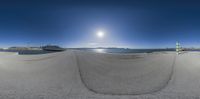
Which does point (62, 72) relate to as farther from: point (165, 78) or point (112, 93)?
point (165, 78)

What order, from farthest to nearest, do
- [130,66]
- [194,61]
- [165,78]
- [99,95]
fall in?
[194,61], [130,66], [165,78], [99,95]

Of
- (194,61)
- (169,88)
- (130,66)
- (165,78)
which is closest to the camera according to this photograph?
(169,88)

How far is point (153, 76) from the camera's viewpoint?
15.2 feet

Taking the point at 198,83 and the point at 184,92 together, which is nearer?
the point at 184,92

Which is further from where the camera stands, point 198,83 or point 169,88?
point 198,83

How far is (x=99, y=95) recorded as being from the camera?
3.15 meters

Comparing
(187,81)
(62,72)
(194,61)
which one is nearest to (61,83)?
(62,72)

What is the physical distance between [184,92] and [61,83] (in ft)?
11.4

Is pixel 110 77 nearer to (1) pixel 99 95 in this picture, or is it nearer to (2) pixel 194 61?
(1) pixel 99 95

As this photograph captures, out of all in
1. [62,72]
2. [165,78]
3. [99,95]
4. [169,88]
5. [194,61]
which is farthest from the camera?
[194,61]

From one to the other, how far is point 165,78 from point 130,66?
1.47m

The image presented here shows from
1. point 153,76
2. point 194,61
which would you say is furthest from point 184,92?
point 194,61

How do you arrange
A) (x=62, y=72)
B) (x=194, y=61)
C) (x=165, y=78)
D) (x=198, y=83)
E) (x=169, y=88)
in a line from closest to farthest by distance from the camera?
1. (x=169, y=88)
2. (x=198, y=83)
3. (x=165, y=78)
4. (x=62, y=72)
5. (x=194, y=61)

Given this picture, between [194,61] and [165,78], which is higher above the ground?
[194,61]
